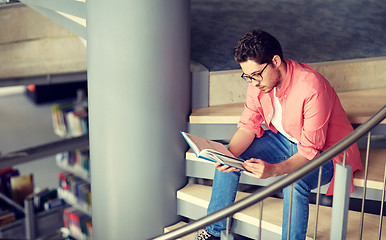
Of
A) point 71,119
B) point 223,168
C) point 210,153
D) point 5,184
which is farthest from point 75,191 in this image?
point 210,153

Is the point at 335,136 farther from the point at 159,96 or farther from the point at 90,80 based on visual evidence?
the point at 90,80

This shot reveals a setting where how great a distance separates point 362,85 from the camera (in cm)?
302

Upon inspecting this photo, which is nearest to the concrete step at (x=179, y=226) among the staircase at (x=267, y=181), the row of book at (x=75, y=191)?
the staircase at (x=267, y=181)

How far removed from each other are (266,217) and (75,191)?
10.9 ft

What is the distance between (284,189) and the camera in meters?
2.12

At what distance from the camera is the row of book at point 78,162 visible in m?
5.27

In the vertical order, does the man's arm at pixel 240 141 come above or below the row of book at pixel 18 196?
above

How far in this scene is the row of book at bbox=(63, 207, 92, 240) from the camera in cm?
470

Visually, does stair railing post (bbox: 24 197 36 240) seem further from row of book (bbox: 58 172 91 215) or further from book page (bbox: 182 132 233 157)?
book page (bbox: 182 132 233 157)

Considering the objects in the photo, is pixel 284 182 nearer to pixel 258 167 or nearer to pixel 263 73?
pixel 258 167

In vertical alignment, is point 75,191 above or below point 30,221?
above

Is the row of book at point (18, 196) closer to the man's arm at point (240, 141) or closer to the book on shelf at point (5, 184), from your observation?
the book on shelf at point (5, 184)

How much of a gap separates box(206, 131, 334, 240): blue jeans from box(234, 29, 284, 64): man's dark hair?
0.50 m

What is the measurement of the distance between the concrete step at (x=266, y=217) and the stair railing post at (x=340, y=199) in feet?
0.86
